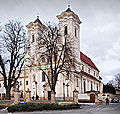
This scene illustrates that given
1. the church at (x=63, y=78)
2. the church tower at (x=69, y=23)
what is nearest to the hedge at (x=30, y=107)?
the church at (x=63, y=78)

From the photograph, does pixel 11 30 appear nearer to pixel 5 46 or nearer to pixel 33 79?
pixel 5 46

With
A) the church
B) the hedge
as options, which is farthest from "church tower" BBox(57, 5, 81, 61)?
the hedge

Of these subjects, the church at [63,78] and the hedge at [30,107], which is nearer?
the hedge at [30,107]

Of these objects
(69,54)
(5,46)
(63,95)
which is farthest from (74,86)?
(5,46)

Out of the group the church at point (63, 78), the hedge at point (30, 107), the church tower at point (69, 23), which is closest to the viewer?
the hedge at point (30, 107)

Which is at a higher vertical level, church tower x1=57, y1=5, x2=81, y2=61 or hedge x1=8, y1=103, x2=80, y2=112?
church tower x1=57, y1=5, x2=81, y2=61

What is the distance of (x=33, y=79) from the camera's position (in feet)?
163

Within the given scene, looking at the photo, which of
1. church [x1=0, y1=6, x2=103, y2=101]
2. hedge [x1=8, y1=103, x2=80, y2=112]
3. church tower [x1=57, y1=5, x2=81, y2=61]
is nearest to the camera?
hedge [x1=8, y1=103, x2=80, y2=112]

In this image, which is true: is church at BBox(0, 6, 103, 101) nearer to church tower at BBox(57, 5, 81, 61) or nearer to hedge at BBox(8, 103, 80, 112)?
church tower at BBox(57, 5, 81, 61)

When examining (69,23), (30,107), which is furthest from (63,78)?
(30,107)

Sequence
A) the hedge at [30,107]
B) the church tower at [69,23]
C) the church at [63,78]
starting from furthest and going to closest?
the church tower at [69,23] → the church at [63,78] → the hedge at [30,107]

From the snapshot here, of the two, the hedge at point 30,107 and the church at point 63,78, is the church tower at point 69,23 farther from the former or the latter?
the hedge at point 30,107

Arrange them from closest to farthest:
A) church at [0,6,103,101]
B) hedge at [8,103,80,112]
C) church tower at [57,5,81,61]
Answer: hedge at [8,103,80,112]
church at [0,6,103,101]
church tower at [57,5,81,61]

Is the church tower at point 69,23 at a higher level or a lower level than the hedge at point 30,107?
higher
